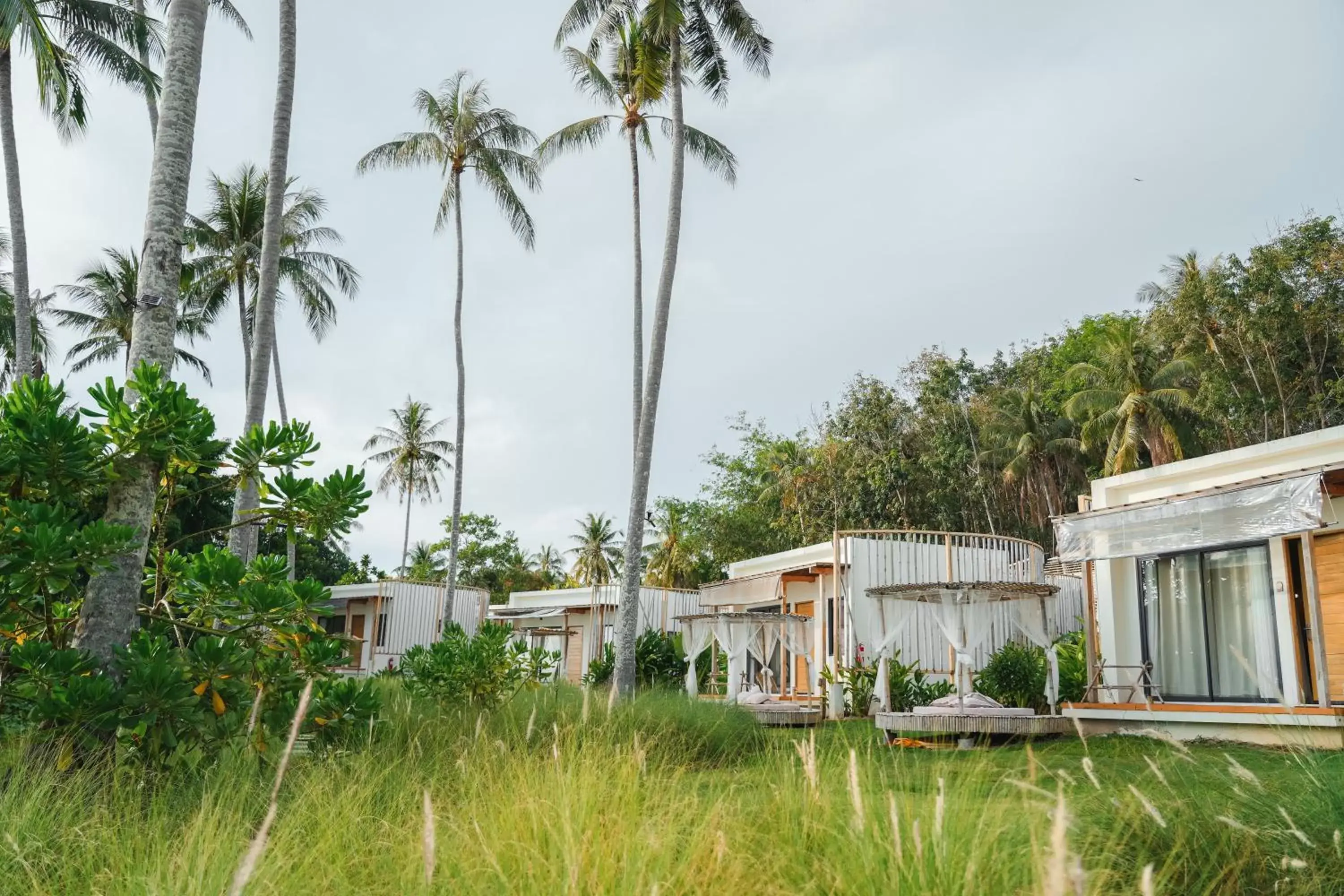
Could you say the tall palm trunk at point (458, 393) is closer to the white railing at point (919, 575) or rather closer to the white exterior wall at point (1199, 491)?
the white railing at point (919, 575)

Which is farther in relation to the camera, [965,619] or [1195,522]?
[965,619]

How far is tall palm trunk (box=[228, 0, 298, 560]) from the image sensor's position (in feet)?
32.2

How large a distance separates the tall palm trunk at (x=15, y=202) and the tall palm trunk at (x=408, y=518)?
22.5 m

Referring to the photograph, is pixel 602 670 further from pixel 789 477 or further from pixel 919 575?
pixel 789 477

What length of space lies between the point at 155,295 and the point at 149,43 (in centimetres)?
1354

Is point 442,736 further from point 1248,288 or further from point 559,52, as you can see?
point 1248,288

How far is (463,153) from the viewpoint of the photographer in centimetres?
2234

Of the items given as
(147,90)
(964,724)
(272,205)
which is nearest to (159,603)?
(272,205)

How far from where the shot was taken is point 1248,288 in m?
24.7

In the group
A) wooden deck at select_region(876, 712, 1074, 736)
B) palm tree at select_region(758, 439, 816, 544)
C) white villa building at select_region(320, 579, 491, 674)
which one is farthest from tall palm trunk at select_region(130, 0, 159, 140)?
palm tree at select_region(758, 439, 816, 544)

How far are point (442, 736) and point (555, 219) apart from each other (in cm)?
1845

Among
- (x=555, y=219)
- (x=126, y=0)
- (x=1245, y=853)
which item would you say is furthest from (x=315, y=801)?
(x=555, y=219)

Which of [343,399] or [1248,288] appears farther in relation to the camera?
[1248,288]

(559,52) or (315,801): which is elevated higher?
(559,52)
